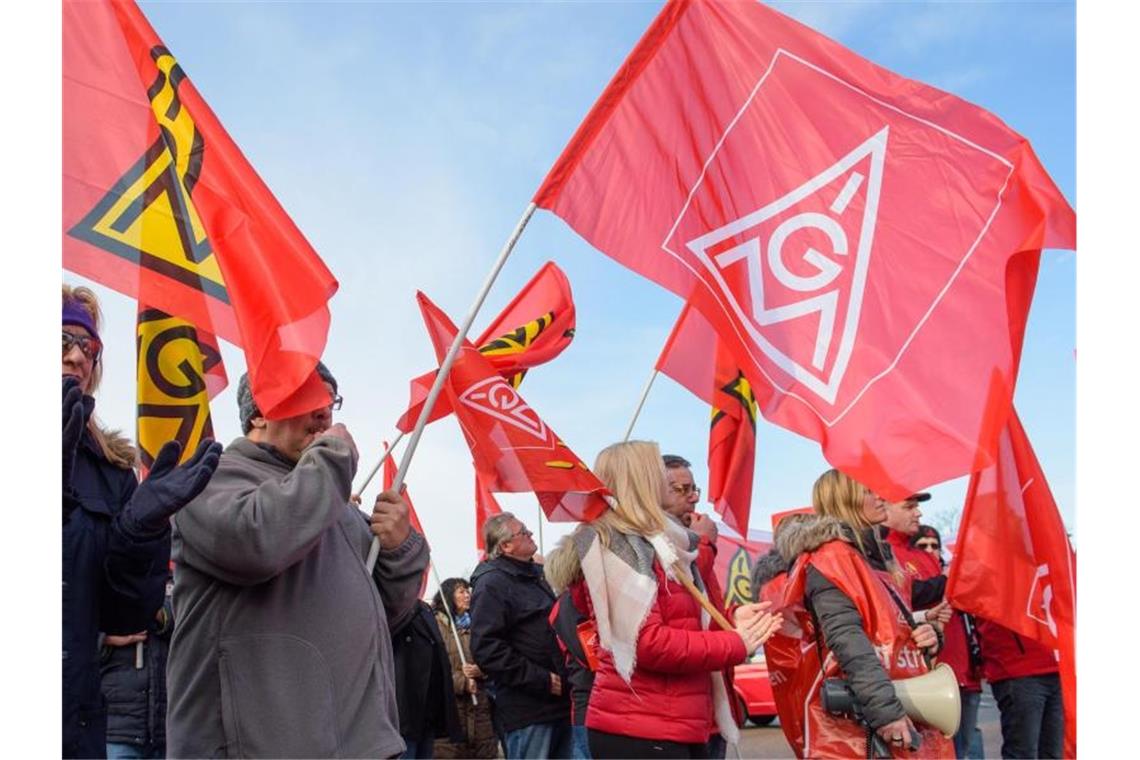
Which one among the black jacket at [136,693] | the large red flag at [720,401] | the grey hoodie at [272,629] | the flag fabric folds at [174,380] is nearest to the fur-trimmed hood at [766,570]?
the large red flag at [720,401]

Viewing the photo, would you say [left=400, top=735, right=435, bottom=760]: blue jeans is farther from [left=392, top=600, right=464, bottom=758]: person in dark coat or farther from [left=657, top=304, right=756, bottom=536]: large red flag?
[left=657, top=304, right=756, bottom=536]: large red flag

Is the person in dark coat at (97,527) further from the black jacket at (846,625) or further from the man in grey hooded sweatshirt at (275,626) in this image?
the black jacket at (846,625)

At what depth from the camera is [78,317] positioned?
403cm

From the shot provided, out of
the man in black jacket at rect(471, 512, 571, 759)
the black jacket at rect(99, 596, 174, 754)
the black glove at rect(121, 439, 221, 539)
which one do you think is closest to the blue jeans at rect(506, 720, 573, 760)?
the man in black jacket at rect(471, 512, 571, 759)

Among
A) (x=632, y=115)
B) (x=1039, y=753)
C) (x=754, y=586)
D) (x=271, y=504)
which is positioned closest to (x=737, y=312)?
(x=632, y=115)

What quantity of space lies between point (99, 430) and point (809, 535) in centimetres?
318

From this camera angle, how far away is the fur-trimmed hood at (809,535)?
5.97m

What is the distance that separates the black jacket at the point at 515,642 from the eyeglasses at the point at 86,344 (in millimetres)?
4613

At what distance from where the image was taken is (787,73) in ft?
17.5

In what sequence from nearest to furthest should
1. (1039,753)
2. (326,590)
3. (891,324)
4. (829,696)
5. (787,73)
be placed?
(326,590) → (891,324) → (787,73) → (829,696) → (1039,753)

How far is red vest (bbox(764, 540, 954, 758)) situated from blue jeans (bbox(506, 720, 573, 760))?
2512mm

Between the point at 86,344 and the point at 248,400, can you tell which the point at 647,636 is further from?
the point at 86,344

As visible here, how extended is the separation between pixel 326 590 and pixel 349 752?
47cm

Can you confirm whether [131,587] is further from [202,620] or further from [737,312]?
[737,312]
